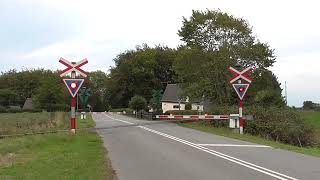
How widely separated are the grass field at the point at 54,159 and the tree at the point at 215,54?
25.4m

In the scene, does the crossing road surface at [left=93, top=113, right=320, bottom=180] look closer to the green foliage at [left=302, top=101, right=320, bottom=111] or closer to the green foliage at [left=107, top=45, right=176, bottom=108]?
the green foliage at [left=302, top=101, right=320, bottom=111]

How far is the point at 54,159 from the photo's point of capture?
52.3 ft

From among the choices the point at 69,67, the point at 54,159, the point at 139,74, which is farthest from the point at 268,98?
the point at 139,74

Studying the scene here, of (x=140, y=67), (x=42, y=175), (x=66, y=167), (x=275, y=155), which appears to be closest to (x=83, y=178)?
(x=42, y=175)

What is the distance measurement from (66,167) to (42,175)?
61.9 inches

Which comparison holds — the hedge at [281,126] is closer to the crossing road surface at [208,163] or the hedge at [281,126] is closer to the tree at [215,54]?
the crossing road surface at [208,163]

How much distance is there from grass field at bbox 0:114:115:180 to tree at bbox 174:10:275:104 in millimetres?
25389

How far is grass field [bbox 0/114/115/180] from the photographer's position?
488 inches

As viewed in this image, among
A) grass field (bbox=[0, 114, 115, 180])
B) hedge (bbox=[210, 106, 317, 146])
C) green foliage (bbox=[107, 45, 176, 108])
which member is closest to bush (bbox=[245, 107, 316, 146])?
hedge (bbox=[210, 106, 317, 146])

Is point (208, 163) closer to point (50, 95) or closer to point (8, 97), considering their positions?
point (50, 95)

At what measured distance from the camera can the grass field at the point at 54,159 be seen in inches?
488

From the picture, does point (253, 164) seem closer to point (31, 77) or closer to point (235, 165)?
point (235, 165)

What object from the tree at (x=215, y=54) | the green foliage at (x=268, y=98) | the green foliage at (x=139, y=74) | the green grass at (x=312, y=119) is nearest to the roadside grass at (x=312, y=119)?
the green grass at (x=312, y=119)

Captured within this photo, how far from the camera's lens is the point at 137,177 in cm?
1195
